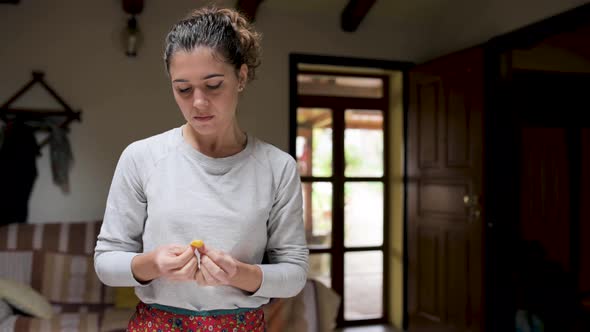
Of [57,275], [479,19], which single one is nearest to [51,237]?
[57,275]

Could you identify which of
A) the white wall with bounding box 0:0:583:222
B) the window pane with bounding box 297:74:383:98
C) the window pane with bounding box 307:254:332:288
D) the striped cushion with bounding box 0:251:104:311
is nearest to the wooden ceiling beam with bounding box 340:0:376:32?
the white wall with bounding box 0:0:583:222

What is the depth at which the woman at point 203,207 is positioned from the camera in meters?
0.89

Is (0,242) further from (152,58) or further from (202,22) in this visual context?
(202,22)

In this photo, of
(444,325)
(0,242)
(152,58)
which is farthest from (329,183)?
(0,242)

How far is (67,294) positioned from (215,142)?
267 centimetres

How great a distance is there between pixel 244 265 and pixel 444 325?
314 centimetres

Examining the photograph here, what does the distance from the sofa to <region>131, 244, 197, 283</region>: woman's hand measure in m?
1.99

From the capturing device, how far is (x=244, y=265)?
85 cm

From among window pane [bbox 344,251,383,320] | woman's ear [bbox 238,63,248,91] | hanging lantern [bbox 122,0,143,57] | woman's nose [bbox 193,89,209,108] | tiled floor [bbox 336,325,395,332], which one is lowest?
tiled floor [bbox 336,325,395,332]

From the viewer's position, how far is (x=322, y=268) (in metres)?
4.39

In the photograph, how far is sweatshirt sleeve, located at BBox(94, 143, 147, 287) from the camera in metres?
0.90

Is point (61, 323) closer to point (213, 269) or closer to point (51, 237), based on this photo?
point (51, 237)

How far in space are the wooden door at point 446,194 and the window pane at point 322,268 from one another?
70 cm

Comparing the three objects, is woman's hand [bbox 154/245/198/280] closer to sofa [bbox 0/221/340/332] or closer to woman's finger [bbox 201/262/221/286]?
woman's finger [bbox 201/262/221/286]
